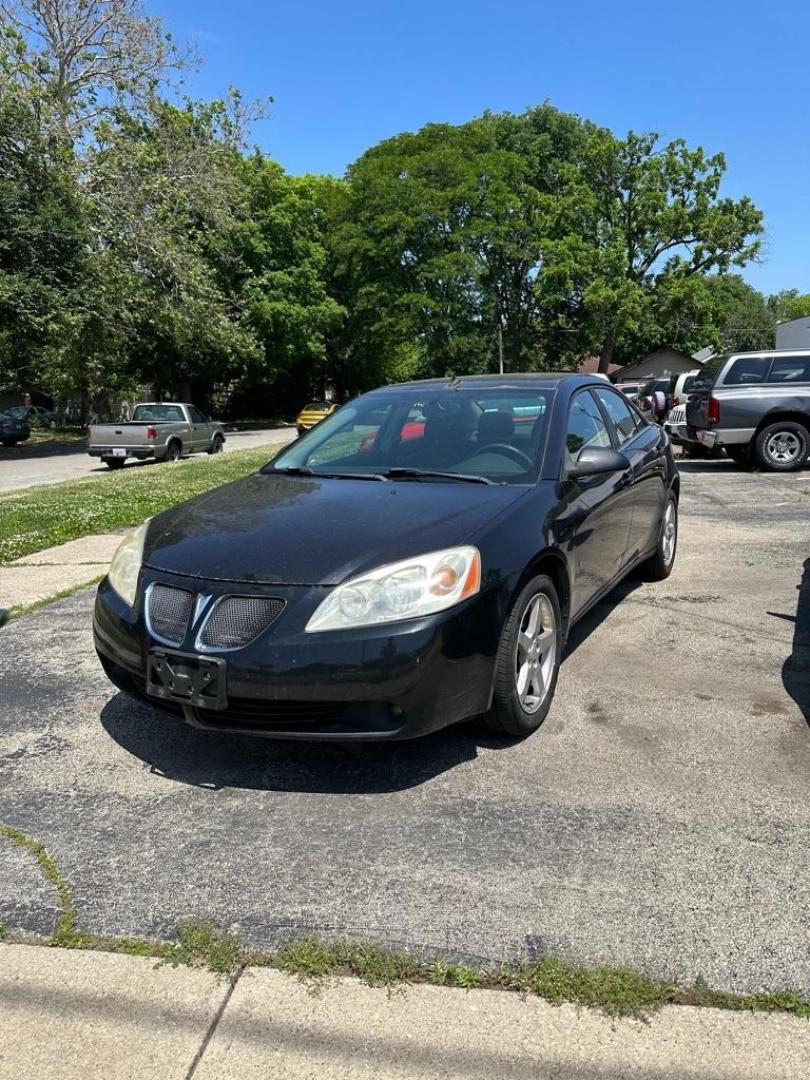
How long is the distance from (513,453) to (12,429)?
29.5 metres

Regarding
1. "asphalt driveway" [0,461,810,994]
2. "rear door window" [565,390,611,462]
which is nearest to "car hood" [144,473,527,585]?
"rear door window" [565,390,611,462]

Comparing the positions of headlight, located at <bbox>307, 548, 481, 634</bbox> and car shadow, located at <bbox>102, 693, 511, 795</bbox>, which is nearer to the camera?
headlight, located at <bbox>307, 548, 481, 634</bbox>

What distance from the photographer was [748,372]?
12953 mm

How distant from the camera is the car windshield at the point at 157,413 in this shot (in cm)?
2162

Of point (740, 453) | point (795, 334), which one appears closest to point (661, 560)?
point (740, 453)

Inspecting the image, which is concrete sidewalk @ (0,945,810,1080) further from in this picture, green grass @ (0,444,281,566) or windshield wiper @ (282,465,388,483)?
green grass @ (0,444,281,566)

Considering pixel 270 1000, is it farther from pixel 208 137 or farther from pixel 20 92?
pixel 208 137

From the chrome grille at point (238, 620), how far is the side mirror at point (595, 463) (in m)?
1.77

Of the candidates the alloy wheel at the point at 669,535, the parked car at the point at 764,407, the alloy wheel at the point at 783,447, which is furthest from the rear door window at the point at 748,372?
the alloy wheel at the point at 669,535

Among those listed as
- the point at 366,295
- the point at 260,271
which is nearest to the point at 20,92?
the point at 260,271

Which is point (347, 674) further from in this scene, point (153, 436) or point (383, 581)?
point (153, 436)

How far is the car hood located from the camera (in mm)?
3260

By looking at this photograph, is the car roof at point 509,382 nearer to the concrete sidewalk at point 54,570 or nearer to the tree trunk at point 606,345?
the concrete sidewalk at point 54,570

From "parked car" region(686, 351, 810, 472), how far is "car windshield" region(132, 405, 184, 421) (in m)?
13.8
